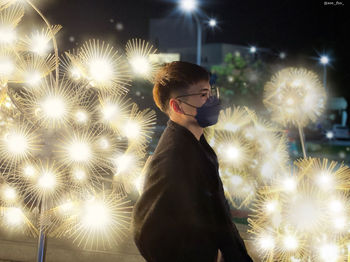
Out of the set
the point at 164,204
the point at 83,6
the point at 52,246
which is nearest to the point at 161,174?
the point at 164,204

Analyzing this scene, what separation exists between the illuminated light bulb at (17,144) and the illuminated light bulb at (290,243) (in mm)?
2126

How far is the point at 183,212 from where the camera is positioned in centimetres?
194

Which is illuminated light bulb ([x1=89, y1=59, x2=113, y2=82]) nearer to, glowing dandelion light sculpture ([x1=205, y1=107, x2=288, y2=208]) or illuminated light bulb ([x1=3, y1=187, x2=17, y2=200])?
illuminated light bulb ([x1=3, y1=187, x2=17, y2=200])

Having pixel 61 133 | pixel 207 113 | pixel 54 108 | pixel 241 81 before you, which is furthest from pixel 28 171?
pixel 241 81

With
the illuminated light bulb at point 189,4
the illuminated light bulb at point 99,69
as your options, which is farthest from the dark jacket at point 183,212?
the illuminated light bulb at point 189,4

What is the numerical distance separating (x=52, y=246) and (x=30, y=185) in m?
1.49

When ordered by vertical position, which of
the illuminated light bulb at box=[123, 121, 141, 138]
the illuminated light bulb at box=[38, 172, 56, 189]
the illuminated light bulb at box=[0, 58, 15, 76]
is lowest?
the illuminated light bulb at box=[38, 172, 56, 189]

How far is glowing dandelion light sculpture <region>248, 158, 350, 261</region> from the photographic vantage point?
3.13 meters

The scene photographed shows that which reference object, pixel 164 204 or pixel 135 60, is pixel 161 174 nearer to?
pixel 164 204

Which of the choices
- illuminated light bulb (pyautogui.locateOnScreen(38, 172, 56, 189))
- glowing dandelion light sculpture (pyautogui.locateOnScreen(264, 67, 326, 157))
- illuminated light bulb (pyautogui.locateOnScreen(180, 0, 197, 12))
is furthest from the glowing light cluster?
illuminated light bulb (pyautogui.locateOnScreen(180, 0, 197, 12))

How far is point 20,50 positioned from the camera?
9.53 feet

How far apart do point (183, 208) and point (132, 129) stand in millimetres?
1283

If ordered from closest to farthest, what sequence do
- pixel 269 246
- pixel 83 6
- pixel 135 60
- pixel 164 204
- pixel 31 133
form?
pixel 164 204 → pixel 31 133 → pixel 135 60 → pixel 269 246 → pixel 83 6

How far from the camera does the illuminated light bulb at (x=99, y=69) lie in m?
2.91
